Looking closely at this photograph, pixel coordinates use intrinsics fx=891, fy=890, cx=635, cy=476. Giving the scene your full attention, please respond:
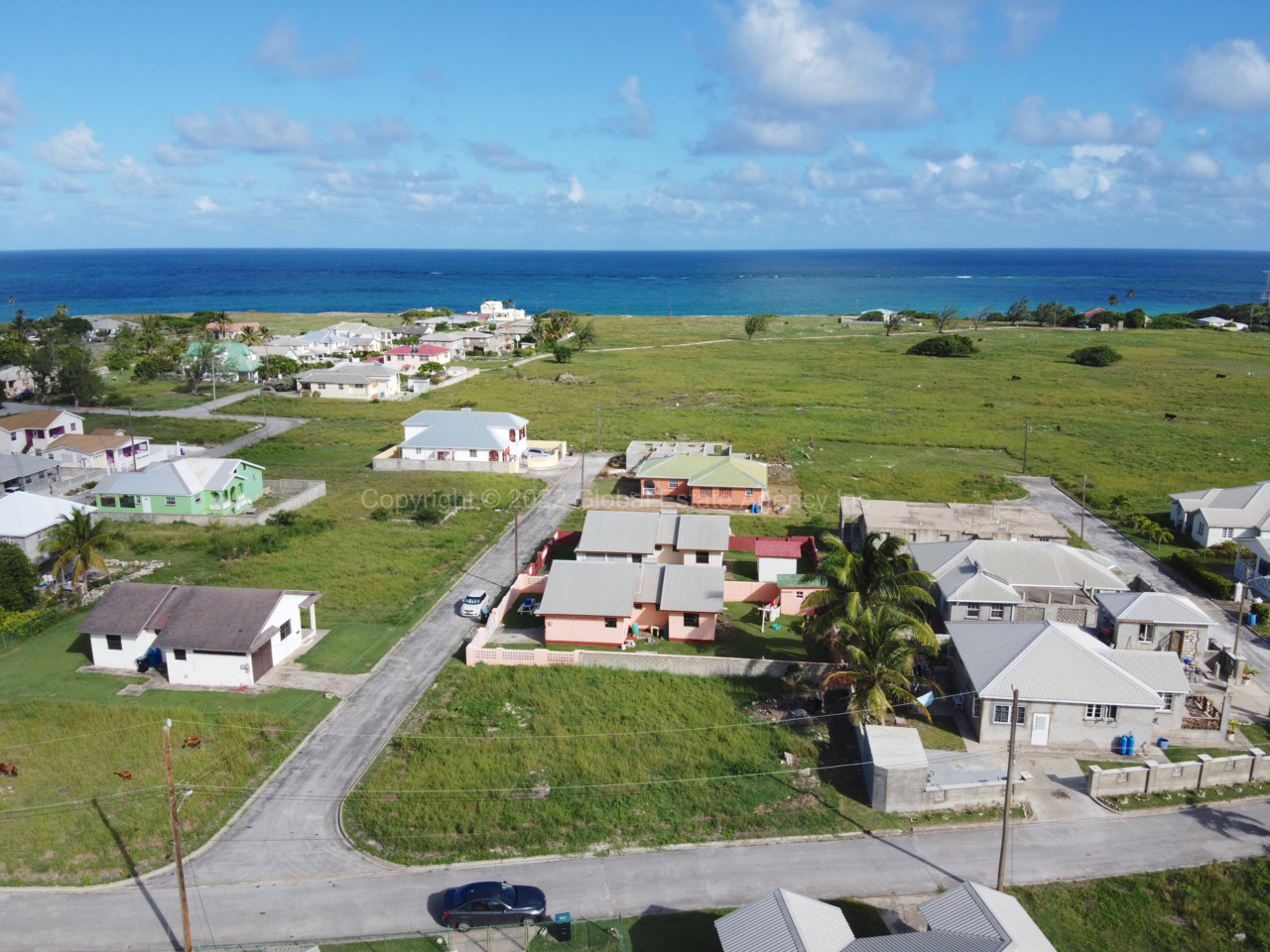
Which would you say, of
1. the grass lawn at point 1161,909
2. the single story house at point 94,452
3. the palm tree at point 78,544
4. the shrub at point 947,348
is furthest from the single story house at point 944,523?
the shrub at point 947,348

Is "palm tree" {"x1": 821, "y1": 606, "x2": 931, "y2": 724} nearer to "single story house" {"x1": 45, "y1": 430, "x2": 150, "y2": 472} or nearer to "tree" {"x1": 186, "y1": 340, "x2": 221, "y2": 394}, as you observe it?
"single story house" {"x1": 45, "y1": 430, "x2": 150, "y2": 472}

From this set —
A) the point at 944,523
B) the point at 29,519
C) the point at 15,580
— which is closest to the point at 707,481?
the point at 944,523

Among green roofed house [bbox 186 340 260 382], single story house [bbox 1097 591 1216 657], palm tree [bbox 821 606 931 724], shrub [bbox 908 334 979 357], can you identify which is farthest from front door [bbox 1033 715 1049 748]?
shrub [bbox 908 334 979 357]

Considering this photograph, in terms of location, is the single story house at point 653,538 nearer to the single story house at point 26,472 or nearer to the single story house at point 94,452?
the single story house at point 26,472

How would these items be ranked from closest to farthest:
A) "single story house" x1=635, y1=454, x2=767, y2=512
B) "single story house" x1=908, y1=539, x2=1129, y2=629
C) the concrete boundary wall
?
the concrete boundary wall → "single story house" x1=908, y1=539, x2=1129, y2=629 → "single story house" x1=635, y1=454, x2=767, y2=512

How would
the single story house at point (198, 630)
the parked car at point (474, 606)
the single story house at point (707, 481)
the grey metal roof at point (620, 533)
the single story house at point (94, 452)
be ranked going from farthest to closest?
the single story house at point (94, 452) → the single story house at point (707, 481) → the grey metal roof at point (620, 533) → the parked car at point (474, 606) → the single story house at point (198, 630)

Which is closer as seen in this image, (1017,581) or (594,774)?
(594,774)

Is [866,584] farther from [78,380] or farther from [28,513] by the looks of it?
[78,380]
